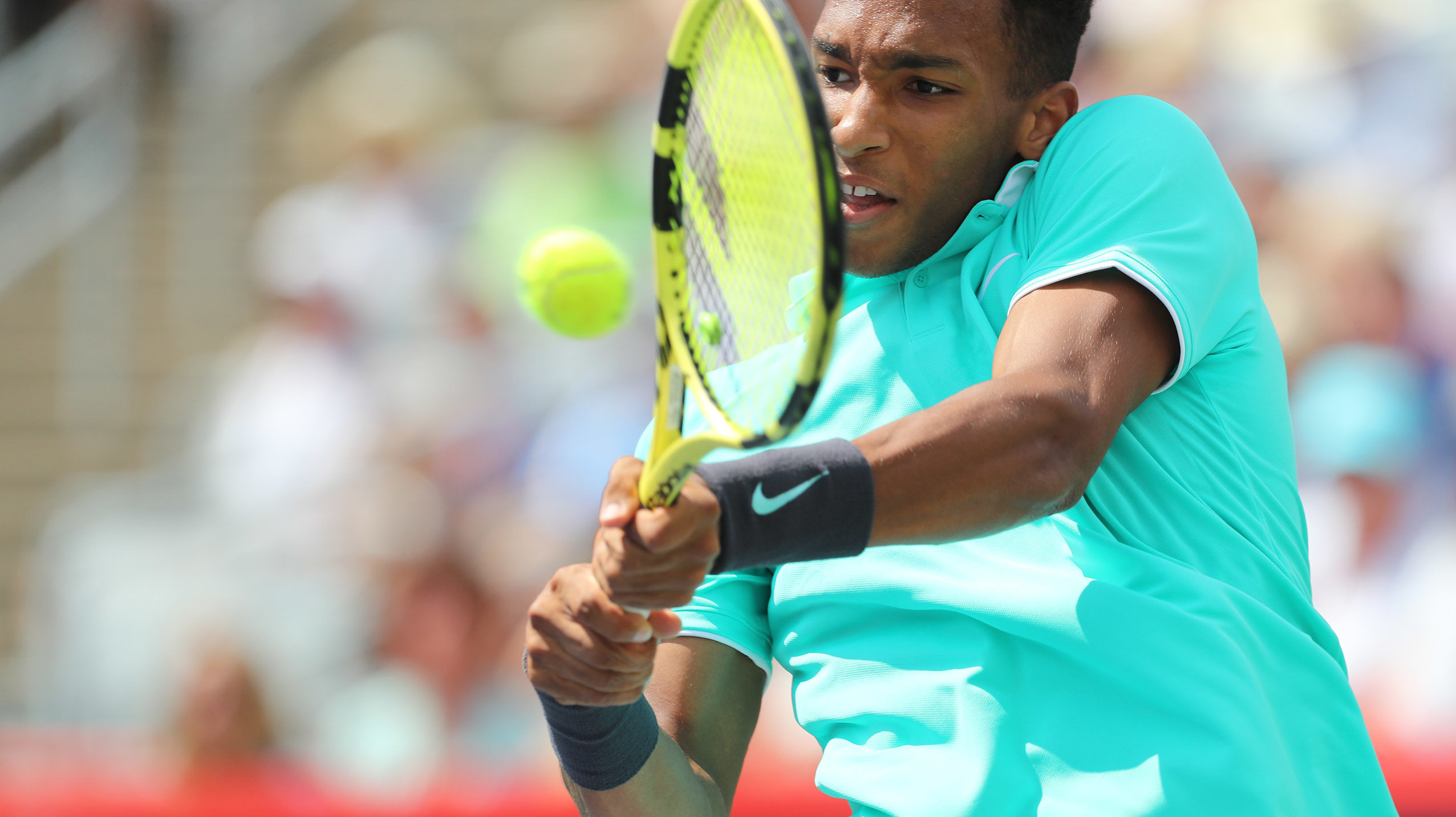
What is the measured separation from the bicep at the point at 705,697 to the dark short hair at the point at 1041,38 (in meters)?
0.93

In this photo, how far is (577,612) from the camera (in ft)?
5.38

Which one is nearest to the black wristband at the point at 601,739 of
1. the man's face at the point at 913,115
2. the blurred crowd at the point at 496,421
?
the man's face at the point at 913,115

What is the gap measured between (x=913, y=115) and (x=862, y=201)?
138mm

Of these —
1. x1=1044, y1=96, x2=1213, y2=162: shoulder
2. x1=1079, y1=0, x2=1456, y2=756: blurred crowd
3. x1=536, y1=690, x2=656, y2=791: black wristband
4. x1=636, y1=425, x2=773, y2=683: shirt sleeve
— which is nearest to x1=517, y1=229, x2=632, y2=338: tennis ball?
x1=636, y1=425, x2=773, y2=683: shirt sleeve

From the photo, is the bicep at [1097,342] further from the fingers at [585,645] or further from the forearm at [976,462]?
the fingers at [585,645]

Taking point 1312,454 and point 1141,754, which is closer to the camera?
point 1141,754

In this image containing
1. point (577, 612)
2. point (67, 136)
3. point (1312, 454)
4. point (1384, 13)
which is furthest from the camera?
point (67, 136)

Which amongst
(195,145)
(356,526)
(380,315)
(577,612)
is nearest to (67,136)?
(195,145)

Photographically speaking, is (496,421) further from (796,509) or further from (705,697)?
(796,509)

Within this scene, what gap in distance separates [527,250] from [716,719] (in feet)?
4.15

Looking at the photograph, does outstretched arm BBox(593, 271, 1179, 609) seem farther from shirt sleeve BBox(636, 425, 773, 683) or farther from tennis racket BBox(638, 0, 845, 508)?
shirt sleeve BBox(636, 425, 773, 683)

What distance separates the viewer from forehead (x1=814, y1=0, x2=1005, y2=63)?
6.16 ft

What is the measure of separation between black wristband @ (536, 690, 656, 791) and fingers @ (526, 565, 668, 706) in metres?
0.08

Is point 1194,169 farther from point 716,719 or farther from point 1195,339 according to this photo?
point 716,719
